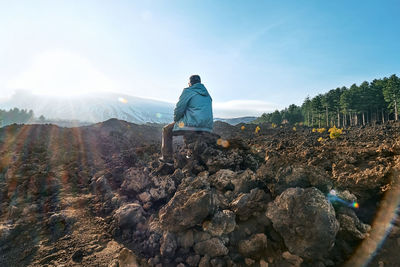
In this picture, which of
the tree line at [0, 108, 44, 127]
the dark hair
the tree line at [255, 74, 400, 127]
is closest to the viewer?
the dark hair

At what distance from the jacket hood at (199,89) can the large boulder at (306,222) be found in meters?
3.37

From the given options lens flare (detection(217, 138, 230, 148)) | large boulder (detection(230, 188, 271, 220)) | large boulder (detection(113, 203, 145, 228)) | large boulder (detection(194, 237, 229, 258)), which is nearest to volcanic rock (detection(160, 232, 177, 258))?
large boulder (detection(194, 237, 229, 258))

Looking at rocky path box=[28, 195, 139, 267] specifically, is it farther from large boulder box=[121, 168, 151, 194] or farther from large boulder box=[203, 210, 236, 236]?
large boulder box=[203, 210, 236, 236]

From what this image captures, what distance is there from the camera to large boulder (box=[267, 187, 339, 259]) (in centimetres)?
179

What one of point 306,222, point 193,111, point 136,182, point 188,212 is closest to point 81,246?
point 136,182

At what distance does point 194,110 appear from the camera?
4742 mm

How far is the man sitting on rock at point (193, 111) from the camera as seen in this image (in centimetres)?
476

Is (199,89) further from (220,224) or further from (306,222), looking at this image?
(306,222)

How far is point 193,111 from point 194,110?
4 cm

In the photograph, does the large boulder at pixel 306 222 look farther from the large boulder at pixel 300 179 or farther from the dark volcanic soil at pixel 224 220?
the large boulder at pixel 300 179

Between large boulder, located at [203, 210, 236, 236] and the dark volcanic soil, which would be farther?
large boulder, located at [203, 210, 236, 236]

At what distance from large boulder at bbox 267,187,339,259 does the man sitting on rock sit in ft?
9.92

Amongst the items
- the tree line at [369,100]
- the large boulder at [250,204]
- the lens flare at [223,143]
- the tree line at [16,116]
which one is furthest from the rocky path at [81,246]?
the tree line at [16,116]

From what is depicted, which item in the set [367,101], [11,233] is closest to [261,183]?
[11,233]
